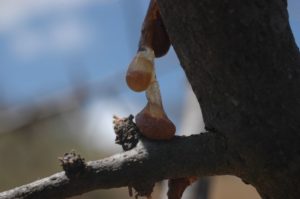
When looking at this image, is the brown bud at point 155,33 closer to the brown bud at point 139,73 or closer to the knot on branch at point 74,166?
the brown bud at point 139,73

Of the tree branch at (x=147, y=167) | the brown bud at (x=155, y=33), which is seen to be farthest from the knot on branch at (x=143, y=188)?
the brown bud at (x=155, y=33)

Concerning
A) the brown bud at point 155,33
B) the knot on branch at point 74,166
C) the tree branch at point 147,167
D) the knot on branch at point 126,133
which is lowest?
the tree branch at point 147,167

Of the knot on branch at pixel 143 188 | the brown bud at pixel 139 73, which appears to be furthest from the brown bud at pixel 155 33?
the knot on branch at pixel 143 188

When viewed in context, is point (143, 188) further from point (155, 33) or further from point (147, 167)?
point (155, 33)

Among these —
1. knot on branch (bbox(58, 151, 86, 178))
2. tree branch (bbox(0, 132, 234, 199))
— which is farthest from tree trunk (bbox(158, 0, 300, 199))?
knot on branch (bbox(58, 151, 86, 178))

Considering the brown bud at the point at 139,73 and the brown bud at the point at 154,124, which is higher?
the brown bud at the point at 139,73

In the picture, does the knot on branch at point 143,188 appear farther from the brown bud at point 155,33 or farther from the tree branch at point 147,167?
the brown bud at point 155,33

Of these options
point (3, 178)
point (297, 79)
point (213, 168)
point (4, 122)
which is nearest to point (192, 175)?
point (213, 168)
